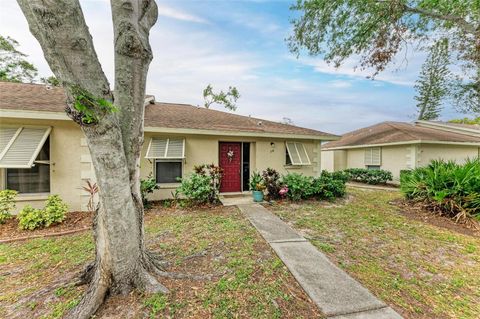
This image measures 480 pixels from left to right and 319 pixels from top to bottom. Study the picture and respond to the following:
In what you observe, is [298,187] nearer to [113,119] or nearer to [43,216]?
[113,119]

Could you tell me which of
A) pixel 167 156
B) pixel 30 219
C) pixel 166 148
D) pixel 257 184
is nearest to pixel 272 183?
pixel 257 184

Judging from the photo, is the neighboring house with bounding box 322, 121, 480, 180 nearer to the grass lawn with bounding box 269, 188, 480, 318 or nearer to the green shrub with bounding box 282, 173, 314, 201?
the grass lawn with bounding box 269, 188, 480, 318

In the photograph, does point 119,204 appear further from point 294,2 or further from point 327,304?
point 294,2

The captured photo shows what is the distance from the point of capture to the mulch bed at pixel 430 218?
5238mm

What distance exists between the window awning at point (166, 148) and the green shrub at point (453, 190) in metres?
8.63

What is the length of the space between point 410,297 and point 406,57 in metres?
10.7

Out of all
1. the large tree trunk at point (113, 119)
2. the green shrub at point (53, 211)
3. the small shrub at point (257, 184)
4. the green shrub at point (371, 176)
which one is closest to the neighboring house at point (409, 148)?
the green shrub at point (371, 176)

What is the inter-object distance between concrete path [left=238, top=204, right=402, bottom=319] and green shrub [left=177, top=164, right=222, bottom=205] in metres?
2.70

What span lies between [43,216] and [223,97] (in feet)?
69.3

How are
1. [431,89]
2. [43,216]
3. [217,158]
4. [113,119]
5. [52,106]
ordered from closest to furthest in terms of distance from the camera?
[113,119] → [43,216] → [52,106] → [217,158] → [431,89]

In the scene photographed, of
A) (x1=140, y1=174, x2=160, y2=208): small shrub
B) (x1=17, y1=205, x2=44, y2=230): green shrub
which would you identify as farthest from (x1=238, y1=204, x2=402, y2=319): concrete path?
(x1=17, y1=205, x2=44, y2=230): green shrub

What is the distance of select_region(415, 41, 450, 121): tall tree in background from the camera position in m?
21.5

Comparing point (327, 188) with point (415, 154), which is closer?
point (327, 188)

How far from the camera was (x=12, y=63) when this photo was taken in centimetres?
1633
